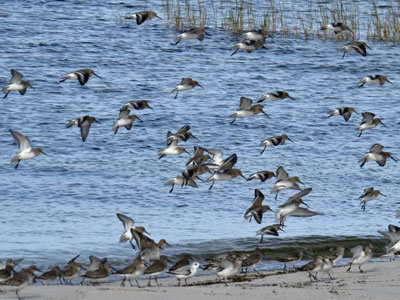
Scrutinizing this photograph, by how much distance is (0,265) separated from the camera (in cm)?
1168

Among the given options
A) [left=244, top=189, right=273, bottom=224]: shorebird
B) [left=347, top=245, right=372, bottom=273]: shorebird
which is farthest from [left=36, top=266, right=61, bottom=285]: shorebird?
[left=347, top=245, right=372, bottom=273]: shorebird

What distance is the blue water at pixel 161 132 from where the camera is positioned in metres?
15.0

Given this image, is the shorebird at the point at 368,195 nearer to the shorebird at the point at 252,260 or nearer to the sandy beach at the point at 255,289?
the sandy beach at the point at 255,289

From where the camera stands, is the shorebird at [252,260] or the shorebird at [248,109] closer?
the shorebird at [252,260]

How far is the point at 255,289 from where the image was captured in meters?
11.4

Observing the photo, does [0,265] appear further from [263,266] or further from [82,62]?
[82,62]

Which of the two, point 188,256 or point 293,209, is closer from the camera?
point 188,256

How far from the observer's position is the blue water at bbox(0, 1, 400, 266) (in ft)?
49.3

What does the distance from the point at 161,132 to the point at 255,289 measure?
967 centimetres

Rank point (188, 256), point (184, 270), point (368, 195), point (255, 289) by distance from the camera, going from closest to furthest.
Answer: point (255, 289)
point (184, 270)
point (188, 256)
point (368, 195)

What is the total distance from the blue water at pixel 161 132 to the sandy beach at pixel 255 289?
1.71 metres

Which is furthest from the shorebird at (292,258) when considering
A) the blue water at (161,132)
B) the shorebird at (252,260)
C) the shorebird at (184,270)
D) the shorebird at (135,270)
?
the shorebird at (135,270)

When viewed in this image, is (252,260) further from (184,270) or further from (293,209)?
(293,209)

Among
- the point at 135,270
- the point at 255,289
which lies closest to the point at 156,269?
the point at 135,270
